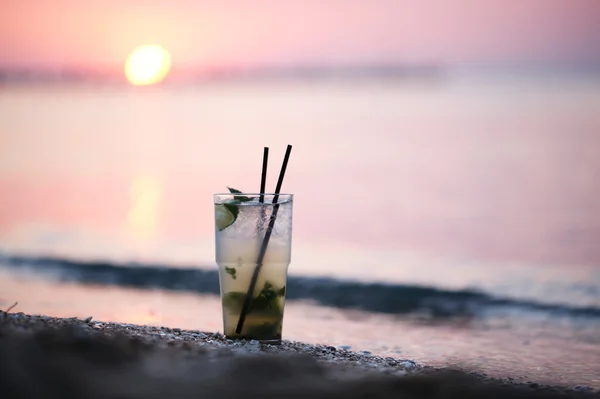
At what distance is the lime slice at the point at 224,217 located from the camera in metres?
5.72

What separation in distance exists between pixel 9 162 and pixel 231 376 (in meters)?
21.2

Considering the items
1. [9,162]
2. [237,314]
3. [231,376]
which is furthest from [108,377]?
[9,162]

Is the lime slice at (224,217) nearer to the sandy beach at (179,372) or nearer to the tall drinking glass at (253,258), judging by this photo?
the tall drinking glass at (253,258)

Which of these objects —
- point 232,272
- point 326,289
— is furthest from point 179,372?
point 326,289

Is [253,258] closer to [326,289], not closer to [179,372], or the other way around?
[179,372]

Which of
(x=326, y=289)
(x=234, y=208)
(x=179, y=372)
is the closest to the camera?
(x=179, y=372)

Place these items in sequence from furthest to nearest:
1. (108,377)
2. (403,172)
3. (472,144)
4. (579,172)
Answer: (472,144), (403,172), (579,172), (108,377)

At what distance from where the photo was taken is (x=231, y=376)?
4586mm

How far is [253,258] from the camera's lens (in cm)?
572

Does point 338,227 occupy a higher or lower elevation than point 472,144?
lower

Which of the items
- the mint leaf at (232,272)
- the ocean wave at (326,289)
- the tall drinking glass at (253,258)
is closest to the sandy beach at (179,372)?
the tall drinking glass at (253,258)

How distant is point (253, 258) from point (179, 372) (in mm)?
1284

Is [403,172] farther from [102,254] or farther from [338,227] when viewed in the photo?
[102,254]

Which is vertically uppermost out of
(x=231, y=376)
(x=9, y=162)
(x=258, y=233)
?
(x=9, y=162)
